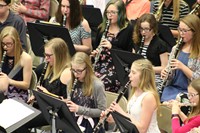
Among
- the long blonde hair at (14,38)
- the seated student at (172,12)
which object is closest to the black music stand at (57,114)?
the long blonde hair at (14,38)

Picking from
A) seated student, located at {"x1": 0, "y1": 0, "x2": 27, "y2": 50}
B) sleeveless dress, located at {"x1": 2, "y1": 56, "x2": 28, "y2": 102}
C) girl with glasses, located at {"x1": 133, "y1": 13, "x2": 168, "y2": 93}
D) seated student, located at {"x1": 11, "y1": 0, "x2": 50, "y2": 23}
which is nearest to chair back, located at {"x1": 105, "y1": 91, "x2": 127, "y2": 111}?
girl with glasses, located at {"x1": 133, "y1": 13, "x2": 168, "y2": 93}

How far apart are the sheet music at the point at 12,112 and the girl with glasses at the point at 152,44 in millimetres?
1579

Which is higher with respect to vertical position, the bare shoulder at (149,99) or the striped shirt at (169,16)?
the striped shirt at (169,16)

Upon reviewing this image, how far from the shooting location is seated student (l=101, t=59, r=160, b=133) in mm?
4047

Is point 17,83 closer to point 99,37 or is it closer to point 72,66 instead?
point 72,66

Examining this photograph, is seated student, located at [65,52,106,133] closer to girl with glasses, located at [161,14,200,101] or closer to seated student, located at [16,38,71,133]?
seated student, located at [16,38,71,133]

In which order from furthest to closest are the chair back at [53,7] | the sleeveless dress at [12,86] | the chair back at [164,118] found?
the chair back at [53,7] → the sleeveless dress at [12,86] → the chair back at [164,118]

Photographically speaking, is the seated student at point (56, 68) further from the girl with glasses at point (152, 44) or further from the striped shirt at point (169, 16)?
the striped shirt at point (169, 16)

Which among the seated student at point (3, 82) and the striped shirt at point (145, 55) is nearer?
the seated student at point (3, 82)

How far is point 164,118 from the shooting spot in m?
4.30

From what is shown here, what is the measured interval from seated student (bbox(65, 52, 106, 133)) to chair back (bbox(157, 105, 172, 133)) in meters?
0.45

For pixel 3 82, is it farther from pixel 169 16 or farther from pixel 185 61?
pixel 169 16

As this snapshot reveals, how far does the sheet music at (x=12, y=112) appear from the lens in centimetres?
383

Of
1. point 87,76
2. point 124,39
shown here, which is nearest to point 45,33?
point 124,39
